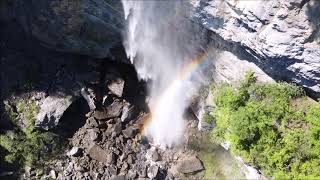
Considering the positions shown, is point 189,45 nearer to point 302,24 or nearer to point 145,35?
point 145,35

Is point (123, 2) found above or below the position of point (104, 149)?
above

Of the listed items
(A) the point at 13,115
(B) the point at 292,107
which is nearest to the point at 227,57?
(B) the point at 292,107

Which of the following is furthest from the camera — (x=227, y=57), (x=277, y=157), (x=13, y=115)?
(x=13, y=115)

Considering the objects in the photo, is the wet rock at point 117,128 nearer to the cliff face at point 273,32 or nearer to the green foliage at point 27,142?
the green foliage at point 27,142

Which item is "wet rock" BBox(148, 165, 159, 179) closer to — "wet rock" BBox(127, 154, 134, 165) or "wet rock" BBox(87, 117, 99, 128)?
"wet rock" BBox(127, 154, 134, 165)

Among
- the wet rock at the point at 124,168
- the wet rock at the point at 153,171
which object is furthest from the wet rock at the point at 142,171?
the wet rock at the point at 124,168

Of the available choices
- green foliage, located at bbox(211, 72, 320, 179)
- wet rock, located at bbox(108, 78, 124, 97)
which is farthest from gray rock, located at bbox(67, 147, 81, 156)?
green foliage, located at bbox(211, 72, 320, 179)

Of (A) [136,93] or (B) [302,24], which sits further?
(A) [136,93]
